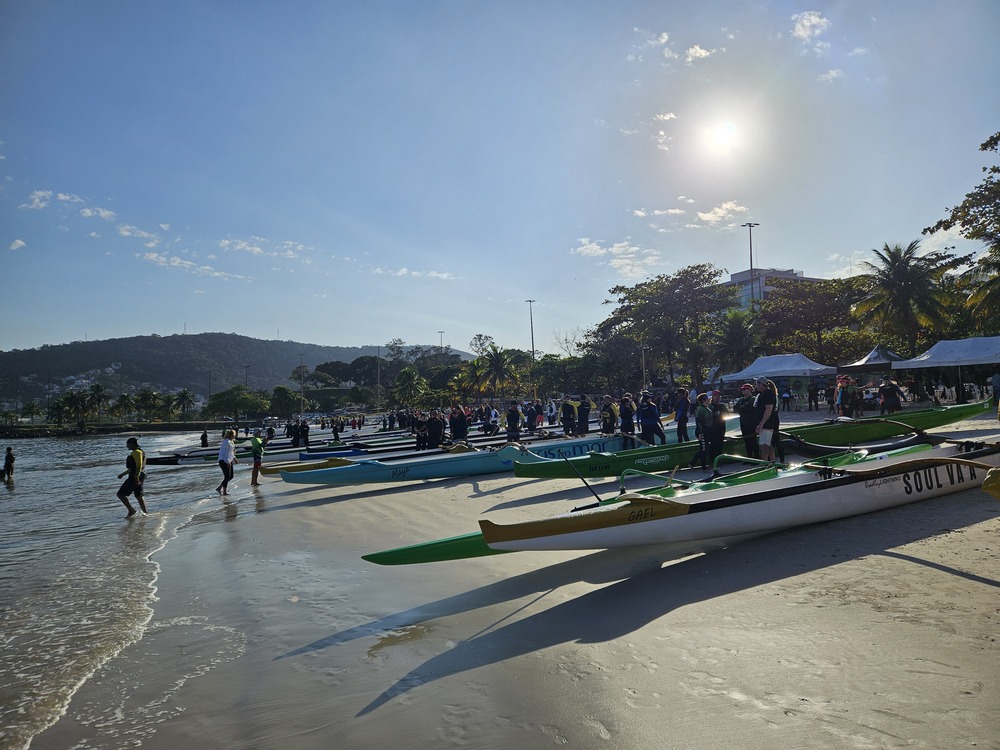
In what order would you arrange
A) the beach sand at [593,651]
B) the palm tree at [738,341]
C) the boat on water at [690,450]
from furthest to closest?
the palm tree at [738,341], the boat on water at [690,450], the beach sand at [593,651]

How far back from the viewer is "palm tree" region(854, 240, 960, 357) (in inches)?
1035

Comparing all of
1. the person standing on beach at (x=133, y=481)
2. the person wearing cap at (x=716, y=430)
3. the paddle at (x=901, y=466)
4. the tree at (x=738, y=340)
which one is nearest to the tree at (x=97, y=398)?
the tree at (x=738, y=340)

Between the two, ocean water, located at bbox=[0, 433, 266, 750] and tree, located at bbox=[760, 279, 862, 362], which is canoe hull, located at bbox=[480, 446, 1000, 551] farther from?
tree, located at bbox=[760, 279, 862, 362]

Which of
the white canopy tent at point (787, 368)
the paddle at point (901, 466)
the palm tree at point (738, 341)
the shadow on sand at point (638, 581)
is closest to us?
the shadow on sand at point (638, 581)

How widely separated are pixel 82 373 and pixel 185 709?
195012 millimetres

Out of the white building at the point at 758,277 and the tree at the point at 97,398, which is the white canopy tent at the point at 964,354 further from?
the tree at the point at 97,398

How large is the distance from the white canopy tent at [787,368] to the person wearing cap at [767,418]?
1598cm

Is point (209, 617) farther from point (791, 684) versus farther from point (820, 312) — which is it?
point (820, 312)

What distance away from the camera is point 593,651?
3.81 metres

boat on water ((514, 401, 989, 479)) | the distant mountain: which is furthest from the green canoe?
the distant mountain

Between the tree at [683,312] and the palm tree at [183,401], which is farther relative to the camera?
the palm tree at [183,401]

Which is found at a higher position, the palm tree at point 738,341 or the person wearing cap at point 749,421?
the palm tree at point 738,341

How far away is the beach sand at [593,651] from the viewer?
9.65ft

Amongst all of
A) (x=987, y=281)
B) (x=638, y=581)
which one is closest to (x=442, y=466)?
(x=638, y=581)
